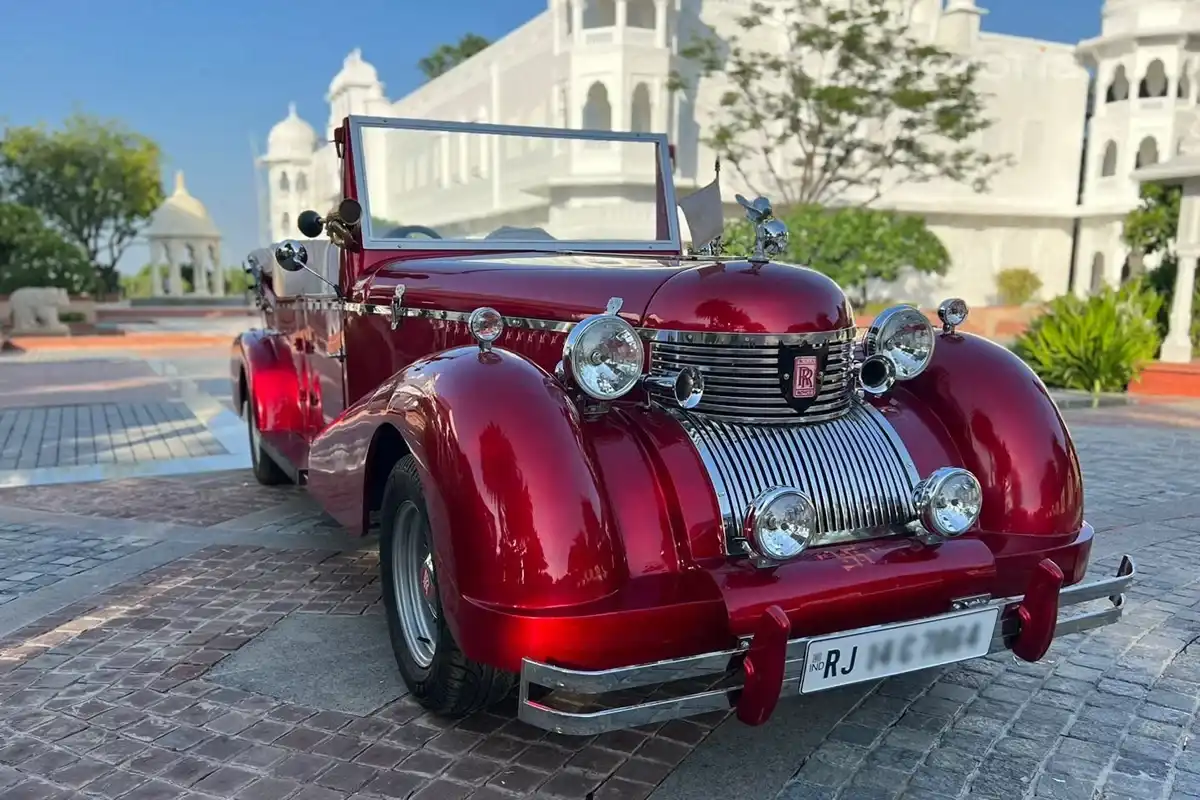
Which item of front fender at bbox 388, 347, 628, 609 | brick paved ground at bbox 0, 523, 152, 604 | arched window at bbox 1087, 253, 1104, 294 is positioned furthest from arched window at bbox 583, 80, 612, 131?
front fender at bbox 388, 347, 628, 609

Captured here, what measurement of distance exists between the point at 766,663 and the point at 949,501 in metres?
0.82

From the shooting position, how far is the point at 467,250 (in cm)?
400

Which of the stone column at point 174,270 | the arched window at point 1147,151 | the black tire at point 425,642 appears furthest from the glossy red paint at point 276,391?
the stone column at point 174,270

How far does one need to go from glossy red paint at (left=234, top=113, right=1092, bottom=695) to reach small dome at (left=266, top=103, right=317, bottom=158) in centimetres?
4927

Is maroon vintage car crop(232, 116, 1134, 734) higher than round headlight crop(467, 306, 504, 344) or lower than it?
lower

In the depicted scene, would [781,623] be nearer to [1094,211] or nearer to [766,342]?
[766,342]

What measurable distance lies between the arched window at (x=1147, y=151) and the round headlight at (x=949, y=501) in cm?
3352

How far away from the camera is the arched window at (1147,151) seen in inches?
1195

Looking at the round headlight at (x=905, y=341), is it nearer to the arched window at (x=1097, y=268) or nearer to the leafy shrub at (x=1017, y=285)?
the leafy shrub at (x=1017, y=285)

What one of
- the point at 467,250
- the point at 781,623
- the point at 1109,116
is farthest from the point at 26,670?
the point at 1109,116

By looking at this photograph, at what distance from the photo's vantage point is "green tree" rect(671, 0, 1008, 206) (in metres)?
21.5

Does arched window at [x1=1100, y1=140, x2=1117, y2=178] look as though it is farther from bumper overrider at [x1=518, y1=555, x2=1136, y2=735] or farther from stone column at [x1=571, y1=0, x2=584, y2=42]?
bumper overrider at [x1=518, y1=555, x2=1136, y2=735]

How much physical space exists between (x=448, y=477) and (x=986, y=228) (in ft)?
107

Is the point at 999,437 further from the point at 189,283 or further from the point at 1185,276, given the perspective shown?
the point at 189,283
